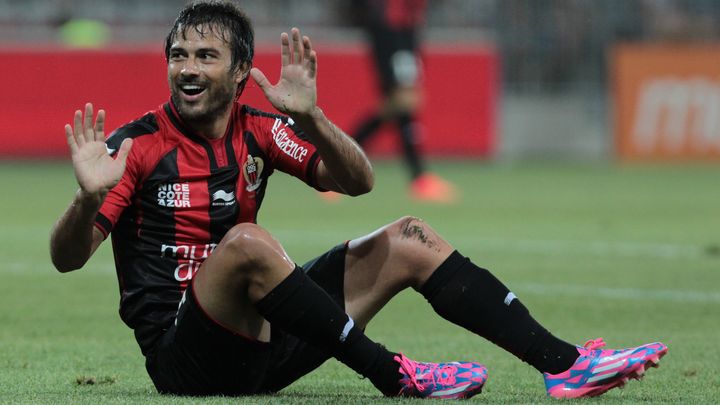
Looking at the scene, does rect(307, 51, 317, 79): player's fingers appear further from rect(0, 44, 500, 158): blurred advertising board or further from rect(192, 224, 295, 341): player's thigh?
rect(0, 44, 500, 158): blurred advertising board

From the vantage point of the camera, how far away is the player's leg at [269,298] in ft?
13.3

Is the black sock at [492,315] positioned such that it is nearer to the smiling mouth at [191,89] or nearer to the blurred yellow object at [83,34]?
the smiling mouth at [191,89]

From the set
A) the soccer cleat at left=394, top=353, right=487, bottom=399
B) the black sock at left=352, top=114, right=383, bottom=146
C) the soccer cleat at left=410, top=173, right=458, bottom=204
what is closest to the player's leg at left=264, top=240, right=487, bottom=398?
the soccer cleat at left=394, top=353, right=487, bottom=399

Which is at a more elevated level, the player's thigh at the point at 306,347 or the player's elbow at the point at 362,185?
the player's elbow at the point at 362,185

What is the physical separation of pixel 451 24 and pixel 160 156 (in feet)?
56.2

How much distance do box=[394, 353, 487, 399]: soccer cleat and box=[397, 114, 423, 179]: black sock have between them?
9.96 metres

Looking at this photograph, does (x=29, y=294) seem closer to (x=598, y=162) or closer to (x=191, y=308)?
(x=191, y=308)

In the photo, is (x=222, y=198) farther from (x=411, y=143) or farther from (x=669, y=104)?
(x=669, y=104)

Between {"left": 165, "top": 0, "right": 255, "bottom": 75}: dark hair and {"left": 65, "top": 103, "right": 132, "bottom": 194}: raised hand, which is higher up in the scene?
{"left": 165, "top": 0, "right": 255, "bottom": 75}: dark hair

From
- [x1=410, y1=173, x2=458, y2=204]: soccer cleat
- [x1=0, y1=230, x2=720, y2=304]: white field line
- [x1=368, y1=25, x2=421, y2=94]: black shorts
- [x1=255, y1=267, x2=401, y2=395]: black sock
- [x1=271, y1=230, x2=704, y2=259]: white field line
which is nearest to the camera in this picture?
[x1=255, y1=267, x2=401, y2=395]: black sock

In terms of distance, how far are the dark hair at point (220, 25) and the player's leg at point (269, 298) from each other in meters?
0.70

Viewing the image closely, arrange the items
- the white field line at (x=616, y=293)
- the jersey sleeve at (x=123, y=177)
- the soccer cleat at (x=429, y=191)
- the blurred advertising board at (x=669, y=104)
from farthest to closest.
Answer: the blurred advertising board at (x=669, y=104) → the soccer cleat at (x=429, y=191) → the white field line at (x=616, y=293) → the jersey sleeve at (x=123, y=177)

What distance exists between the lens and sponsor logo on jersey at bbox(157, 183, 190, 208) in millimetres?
4391

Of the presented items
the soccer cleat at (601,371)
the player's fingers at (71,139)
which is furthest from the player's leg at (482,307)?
the player's fingers at (71,139)
